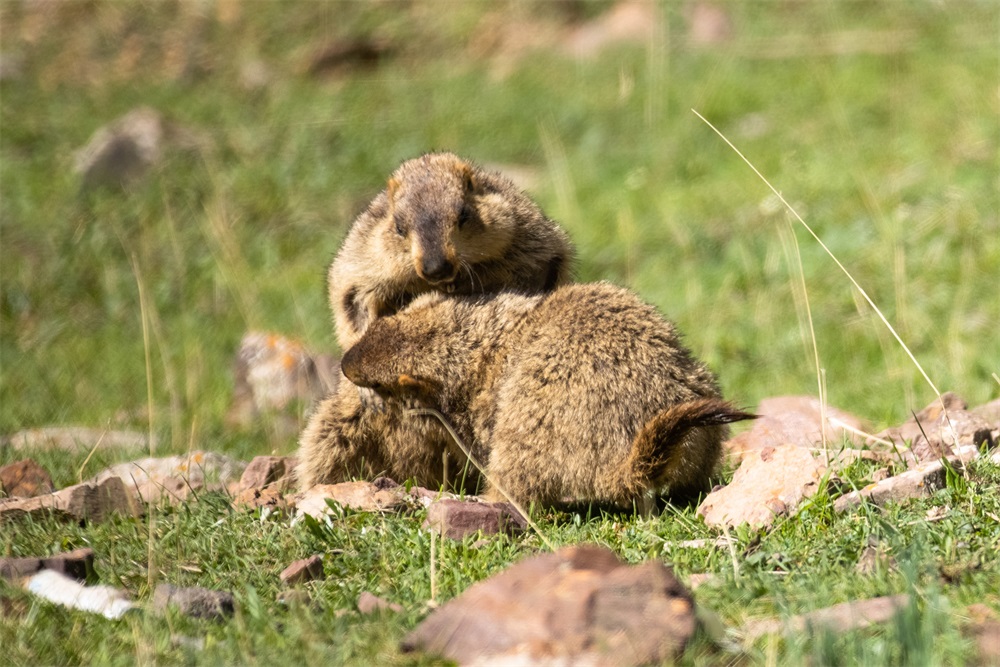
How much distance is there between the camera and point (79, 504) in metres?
4.62

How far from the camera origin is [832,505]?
406 centimetres

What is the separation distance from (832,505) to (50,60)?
39.9 feet

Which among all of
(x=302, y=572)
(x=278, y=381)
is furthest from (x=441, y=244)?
(x=278, y=381)

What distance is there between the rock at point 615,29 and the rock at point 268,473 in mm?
9106

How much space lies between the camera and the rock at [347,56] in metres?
13.7

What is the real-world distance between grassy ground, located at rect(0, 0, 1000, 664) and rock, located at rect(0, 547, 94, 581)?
0.08 m

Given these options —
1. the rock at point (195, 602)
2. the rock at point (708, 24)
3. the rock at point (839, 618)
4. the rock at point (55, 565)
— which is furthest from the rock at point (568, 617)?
the rock at point (708, 24)

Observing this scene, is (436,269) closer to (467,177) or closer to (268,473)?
(467,177)

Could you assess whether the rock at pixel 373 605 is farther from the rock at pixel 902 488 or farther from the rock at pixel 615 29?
the rock at pixel 615 29

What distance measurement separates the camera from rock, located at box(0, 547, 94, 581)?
153 inches

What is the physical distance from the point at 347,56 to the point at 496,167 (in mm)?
3511

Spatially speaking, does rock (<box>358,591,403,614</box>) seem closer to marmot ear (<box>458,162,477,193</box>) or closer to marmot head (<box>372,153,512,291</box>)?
marmot head (<box>372,153,512,291</box>)

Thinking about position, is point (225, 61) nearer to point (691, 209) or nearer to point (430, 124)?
point (430, 124)

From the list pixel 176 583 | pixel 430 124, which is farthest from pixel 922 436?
pixel 430 124
